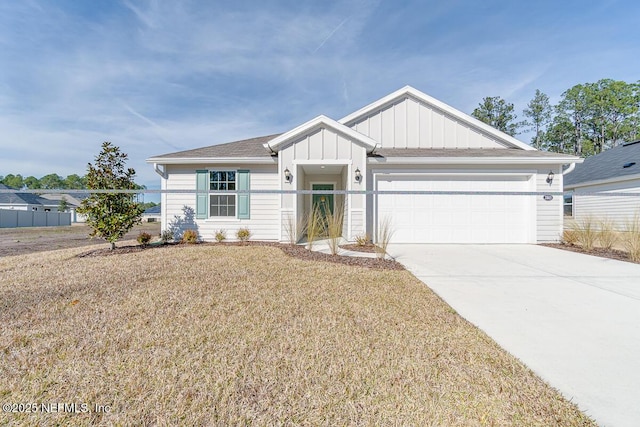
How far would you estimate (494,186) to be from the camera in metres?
→ 8.78

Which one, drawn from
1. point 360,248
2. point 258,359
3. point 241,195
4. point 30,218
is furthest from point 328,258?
point 30,218

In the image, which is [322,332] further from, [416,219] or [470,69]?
[470,69]

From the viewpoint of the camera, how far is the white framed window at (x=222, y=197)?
29.7 feet

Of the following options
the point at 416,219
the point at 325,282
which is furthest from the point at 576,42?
the point at 325,282

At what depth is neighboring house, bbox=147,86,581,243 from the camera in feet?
26.6

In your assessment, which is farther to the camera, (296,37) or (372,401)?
(296,37)

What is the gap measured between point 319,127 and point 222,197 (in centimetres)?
414

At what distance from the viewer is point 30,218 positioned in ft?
81.0

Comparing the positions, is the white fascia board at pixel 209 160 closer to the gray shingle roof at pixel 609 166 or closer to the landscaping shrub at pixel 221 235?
the landscaping shrub at pixel 221 235

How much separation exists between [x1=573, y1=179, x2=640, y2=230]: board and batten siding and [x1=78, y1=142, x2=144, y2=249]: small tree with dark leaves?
56.5 ft

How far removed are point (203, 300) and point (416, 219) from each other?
7.22 meters

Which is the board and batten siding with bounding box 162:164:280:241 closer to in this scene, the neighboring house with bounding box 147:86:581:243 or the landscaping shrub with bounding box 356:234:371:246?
the neighboring house with bounding box 147:86:581:243

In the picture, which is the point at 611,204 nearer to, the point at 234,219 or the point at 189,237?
the point at 234,219

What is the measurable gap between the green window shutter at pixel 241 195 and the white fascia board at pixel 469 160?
13.7ft
